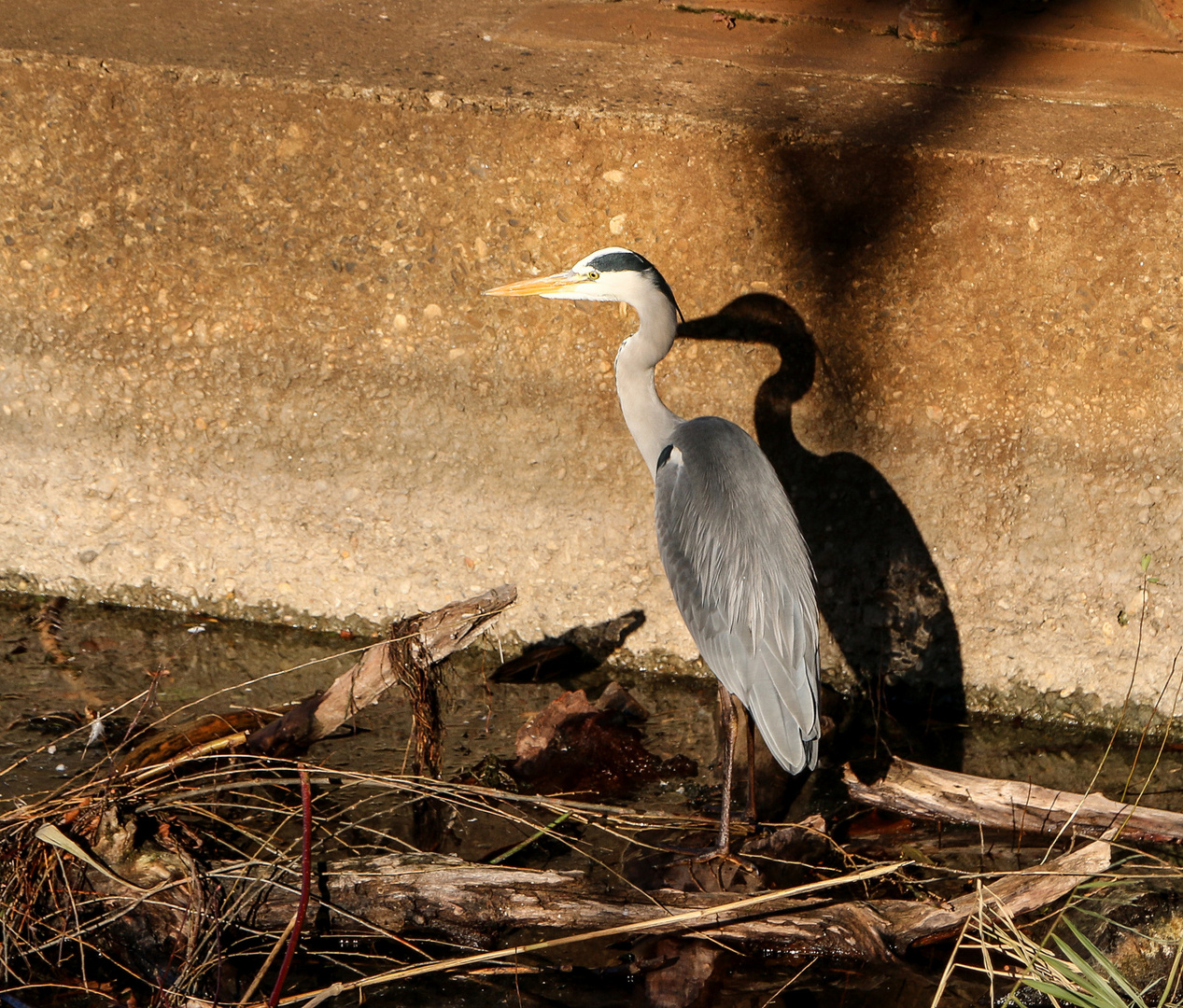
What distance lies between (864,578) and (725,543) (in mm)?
852

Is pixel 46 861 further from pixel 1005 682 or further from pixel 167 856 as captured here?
pixel 1005 682

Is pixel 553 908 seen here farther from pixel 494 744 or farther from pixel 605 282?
pixel 605 282

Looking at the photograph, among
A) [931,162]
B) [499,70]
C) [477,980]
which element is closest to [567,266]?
[499,70]

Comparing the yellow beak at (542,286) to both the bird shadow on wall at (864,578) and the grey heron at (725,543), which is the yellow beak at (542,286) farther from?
the bird shadow on wall at (864,578)

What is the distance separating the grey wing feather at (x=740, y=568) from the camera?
3.15m

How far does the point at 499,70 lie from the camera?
4.11m

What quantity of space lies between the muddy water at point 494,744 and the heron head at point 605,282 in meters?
1.30

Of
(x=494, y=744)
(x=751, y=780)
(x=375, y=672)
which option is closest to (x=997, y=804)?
(x=751, y=780)

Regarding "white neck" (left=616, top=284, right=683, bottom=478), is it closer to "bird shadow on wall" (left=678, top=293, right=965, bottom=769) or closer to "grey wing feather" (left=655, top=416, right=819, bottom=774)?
"grey wing feather" (left=655, top=416, right=819, bottom=774)

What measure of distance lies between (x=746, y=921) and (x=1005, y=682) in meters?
1.51

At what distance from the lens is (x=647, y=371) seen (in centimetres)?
343

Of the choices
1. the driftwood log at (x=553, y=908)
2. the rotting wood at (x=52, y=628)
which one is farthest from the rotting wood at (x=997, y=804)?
the rotting wood at (x=52, y=628)

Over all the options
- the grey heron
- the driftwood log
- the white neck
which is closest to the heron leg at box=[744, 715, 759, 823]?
the grey heron

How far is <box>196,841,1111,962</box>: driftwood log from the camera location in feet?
9.32
